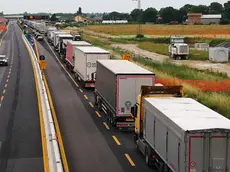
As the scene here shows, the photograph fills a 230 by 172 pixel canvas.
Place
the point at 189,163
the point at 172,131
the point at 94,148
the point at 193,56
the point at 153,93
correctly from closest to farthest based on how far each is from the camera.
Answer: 1. the point at 189,163
2. the point at 172,131
3. the point at 153,93
4. the point at 94,148
5. the point at 193,56

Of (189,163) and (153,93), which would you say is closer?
(189,163)

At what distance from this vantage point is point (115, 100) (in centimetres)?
2552

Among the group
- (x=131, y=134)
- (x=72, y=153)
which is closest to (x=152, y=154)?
(x=72, y=153)

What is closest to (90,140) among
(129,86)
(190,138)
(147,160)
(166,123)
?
(129,86)

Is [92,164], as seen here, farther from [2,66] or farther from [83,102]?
[2,66]

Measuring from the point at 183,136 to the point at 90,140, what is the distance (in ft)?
→ 33.3

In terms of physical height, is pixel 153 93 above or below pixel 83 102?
above

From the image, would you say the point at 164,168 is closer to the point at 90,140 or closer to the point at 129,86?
the point at 90,140

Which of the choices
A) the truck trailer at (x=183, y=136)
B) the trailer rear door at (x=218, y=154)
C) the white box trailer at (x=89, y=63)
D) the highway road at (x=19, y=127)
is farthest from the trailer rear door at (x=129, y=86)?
the white box trailer at (x=89, y=63)

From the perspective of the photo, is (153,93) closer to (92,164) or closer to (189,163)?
(92,164)

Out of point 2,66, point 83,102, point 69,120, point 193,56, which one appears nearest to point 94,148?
point 69,120

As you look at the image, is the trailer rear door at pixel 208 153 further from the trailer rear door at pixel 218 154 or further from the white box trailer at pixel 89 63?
the white box trailer at pixel 89 63

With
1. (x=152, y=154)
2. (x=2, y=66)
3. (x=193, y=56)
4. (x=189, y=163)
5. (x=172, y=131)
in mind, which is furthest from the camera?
(x=193, y=56)

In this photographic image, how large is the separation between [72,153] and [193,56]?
5959 centimetres
